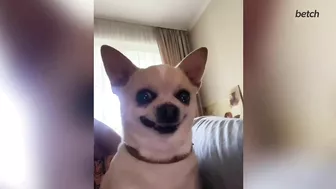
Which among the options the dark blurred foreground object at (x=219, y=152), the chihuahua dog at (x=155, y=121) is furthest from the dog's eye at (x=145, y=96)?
the dark blurred foreground object at (x=219, y=152)

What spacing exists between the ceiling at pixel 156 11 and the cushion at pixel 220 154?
16cm

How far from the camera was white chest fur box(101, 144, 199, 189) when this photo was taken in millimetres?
524

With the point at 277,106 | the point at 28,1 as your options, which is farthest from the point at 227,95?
the point at 28,1

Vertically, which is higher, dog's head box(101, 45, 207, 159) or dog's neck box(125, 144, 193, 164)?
dog's head box(101, 45, 207, 159)

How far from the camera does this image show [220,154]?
60 centimetres

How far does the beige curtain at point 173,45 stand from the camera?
546mm

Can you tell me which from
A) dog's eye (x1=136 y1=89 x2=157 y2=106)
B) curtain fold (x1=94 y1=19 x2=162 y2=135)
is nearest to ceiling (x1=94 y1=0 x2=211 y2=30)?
curtain fold (x1=94 y1=19 x2=162 y2=135)

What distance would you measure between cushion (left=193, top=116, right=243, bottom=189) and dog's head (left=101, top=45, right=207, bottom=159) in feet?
0.23

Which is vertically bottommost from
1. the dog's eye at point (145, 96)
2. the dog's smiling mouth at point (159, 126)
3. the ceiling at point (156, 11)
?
the dog's smiling mouth at point (159, 126)

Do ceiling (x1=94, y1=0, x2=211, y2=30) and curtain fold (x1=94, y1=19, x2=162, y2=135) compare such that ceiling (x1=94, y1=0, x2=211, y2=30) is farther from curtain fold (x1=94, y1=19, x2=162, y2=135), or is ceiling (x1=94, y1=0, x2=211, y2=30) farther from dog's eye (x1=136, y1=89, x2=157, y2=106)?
dog's eye (x1=136, y1=89, x2=157, y2=106)

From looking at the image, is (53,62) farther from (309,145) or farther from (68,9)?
(309,145)

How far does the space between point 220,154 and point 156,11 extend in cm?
25

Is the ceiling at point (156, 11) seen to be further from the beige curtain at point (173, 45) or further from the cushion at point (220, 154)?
the cushion at point (220, 154)

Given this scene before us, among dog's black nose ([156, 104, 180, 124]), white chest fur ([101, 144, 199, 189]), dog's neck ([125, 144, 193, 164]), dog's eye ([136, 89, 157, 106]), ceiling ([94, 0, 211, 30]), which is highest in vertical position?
ceiling ([94, 0, 211, 30])
